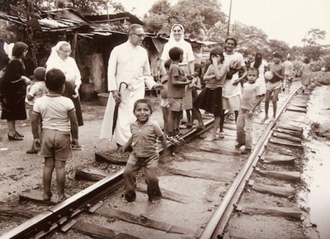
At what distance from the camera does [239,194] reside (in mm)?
4129

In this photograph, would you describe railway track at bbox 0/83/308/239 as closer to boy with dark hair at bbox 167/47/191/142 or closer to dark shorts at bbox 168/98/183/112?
boy with dark hair at bbox 167/47/191/142

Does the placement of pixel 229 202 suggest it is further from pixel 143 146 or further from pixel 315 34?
pixel 315 34

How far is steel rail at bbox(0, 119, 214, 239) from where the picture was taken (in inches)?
112

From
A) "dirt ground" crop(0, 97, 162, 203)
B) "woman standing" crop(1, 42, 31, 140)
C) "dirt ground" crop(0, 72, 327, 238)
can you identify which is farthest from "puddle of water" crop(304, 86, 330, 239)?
"woman standing" crop(1, 42, 31, 140)

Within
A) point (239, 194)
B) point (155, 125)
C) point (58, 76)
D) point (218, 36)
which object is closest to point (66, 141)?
point (58, 76)

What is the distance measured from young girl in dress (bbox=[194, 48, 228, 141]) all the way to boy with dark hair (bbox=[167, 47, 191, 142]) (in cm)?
60

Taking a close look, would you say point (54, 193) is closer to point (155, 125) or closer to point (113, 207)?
point (113, 207)

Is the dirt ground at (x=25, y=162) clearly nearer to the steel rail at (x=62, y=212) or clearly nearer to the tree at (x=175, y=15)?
the steel rail at (x=62, y=212)

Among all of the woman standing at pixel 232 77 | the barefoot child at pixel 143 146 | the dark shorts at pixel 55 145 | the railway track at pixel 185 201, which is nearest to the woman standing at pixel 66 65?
the railway track at pixel 185 201

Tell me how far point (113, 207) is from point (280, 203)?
6.68ft

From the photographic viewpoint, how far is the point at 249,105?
5.77 metres

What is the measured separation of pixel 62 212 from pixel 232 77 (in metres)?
4.43

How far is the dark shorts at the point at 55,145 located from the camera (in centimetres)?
351

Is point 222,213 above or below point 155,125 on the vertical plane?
below
